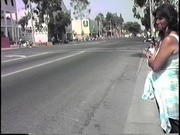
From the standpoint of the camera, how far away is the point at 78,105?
9.74m

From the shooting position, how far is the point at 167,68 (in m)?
3.67

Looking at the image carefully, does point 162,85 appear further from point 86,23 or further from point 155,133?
point 86,23

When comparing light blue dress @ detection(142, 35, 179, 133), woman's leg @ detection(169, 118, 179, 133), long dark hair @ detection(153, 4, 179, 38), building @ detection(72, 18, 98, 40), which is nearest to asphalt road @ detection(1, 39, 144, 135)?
woman's leg @ detection(169, 118, 179, 133)

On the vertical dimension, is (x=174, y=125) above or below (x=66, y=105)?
above

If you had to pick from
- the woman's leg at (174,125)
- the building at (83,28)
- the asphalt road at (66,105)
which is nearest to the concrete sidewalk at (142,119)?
the asphalt road at (66,105)

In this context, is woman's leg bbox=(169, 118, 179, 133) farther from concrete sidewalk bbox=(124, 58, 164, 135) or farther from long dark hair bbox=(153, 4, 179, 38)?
concrete sidewalk bbox=(124, 58, 164, 135)

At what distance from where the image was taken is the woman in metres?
3.54

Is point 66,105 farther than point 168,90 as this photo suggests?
Yes

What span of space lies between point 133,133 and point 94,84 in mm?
7114

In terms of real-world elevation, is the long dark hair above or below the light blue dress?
above

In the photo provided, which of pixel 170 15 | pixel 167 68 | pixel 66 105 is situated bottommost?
pixel 66 105

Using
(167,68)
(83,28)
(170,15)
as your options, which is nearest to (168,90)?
(167,68)

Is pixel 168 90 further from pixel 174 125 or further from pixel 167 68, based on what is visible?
pixel 174 125

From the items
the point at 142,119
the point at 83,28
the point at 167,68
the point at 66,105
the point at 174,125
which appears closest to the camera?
the point at 167,68
